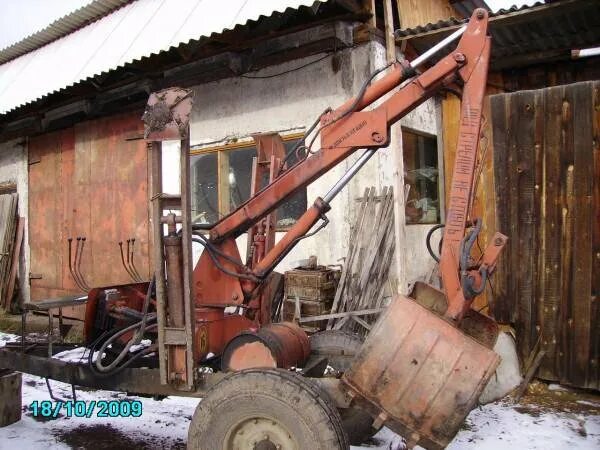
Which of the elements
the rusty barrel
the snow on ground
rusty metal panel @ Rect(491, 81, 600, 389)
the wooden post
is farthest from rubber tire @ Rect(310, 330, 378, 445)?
the wooden post

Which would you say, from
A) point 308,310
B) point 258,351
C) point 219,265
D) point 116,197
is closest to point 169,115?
point 219,265

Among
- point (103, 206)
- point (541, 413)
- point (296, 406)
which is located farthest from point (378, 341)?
point (103, 206)

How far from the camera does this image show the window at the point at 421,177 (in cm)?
712

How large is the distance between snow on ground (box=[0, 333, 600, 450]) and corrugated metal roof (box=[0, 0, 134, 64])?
832cm

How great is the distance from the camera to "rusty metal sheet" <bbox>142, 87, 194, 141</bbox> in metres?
3.28

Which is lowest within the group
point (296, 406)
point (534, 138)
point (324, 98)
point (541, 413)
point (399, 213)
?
point (541, 413)

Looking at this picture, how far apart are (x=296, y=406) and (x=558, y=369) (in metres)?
3.34

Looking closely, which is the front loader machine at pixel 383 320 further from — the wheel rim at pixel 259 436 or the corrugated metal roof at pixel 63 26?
the corrugated metal roof at pixel 63 26

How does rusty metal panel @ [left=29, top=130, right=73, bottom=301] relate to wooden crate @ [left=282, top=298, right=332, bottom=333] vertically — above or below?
above

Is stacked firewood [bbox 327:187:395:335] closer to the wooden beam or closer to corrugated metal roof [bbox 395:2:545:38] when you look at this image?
the wooden beam

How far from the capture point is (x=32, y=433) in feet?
14.2

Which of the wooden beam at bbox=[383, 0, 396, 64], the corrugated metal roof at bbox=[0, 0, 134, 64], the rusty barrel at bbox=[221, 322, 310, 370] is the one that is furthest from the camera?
the corrugated metal roof at bbox=[0, 0, 134, 64]

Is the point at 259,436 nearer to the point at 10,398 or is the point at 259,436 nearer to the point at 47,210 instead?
the point at 10,398

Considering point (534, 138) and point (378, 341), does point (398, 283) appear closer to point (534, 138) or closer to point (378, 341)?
point (534, 138)
